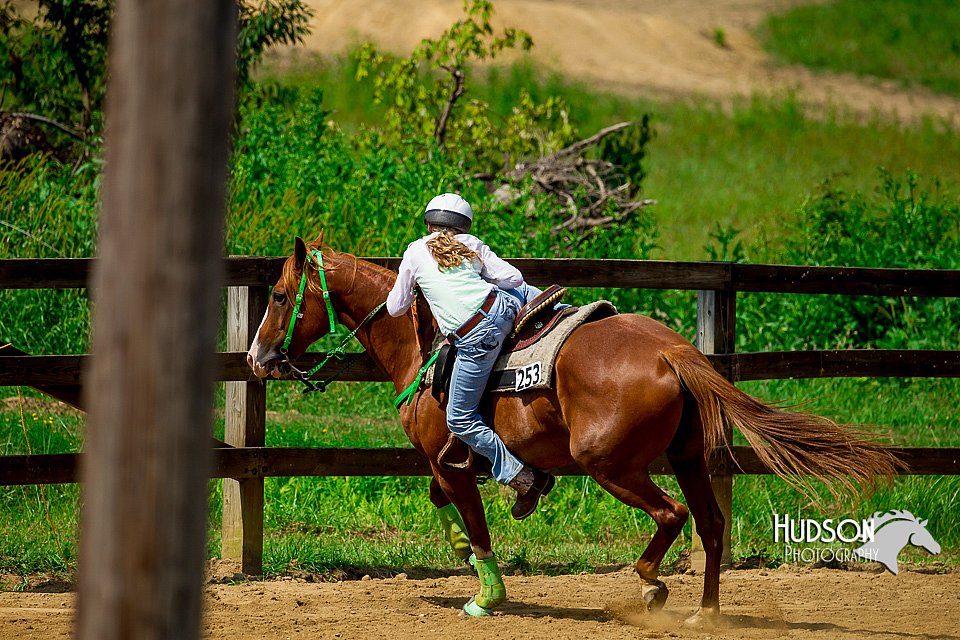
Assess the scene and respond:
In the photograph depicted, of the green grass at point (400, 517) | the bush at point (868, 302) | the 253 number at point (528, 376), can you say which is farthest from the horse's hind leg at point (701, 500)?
the bush at point (868, 302)

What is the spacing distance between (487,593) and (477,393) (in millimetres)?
1023

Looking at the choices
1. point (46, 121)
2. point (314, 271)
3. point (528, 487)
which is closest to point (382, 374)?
point (314, 271)

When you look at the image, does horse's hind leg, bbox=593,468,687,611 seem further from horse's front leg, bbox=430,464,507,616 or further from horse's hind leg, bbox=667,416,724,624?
horse's front leg, bbox=430,464,507,616

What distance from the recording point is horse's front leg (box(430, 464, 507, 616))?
541cm

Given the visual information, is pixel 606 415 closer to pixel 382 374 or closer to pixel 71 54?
pixel 382 374

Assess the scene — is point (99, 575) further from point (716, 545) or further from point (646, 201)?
point (646, 201)

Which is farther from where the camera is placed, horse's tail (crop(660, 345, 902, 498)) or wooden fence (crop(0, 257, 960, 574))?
wooden fence (crop(0, 257, 960, 574))

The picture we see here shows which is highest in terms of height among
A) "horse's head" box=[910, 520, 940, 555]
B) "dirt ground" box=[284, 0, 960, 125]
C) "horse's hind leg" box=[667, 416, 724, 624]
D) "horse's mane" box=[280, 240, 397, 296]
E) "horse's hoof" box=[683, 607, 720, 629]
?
"dirt ground" box=[284, 0, 960, 125]

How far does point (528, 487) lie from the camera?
5277mm

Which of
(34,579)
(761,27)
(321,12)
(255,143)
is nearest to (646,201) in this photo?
(255,143)

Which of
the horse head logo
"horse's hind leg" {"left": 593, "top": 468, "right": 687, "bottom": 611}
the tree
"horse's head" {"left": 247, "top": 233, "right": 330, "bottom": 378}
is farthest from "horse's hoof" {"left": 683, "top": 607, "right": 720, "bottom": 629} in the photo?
the tree

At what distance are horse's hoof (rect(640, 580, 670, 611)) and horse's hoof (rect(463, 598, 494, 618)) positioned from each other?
0.78 meters

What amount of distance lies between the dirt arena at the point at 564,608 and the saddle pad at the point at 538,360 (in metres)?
1.16

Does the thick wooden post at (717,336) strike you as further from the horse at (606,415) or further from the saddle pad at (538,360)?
the saddle pad at (538,360)
